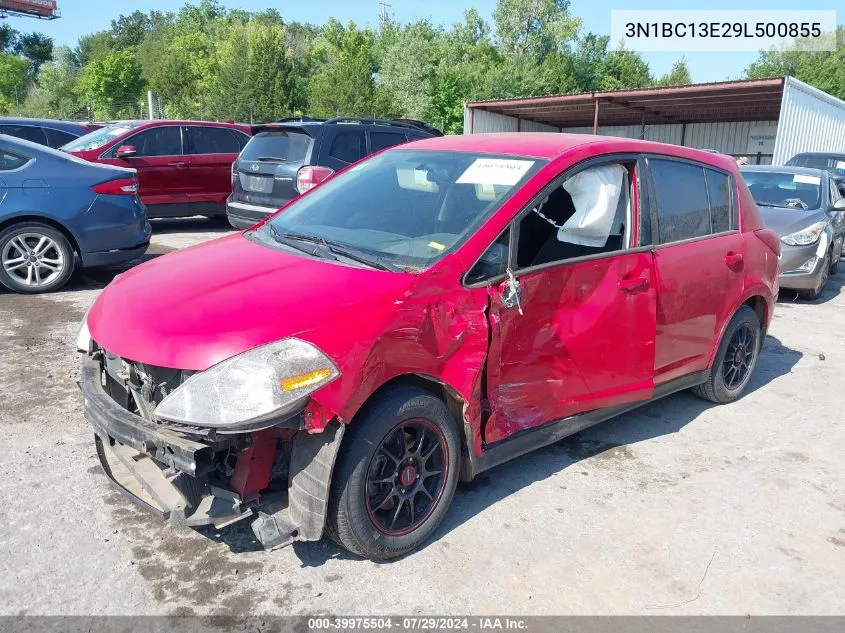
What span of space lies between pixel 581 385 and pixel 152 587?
2169mm

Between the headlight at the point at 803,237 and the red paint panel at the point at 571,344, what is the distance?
17.6 ft

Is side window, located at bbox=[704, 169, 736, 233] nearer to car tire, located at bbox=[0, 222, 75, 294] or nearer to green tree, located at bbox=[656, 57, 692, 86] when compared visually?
car tire, located at bbox=[0, 222, 75, 294]

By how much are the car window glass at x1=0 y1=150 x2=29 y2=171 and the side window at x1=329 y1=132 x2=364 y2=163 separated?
12.1 ft

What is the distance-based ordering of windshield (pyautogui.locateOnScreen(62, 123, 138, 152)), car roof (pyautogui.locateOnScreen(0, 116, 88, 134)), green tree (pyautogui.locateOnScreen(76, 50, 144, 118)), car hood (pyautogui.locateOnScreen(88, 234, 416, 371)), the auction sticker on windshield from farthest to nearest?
green tree (pyautogui.locateOnScreen(76, 50, 144, 118))
car roof (pyautogui.locateOnScreen(0, 116, 88, 134))
windshield (pyautogui.locateOnScreen(62, 123, 138, 152))
the auction sticker on windshield
car hood (pyautogui.locateOnScreen(88, 234, 416, 371))

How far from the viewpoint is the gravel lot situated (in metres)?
2.74

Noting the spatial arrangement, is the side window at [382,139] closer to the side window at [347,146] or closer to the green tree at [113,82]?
the side window at [347,146]

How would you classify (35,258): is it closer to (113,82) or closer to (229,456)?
(229,456)

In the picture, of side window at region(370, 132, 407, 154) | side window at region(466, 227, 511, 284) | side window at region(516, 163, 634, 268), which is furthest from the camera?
side window at region(370, 132, 407, 154)

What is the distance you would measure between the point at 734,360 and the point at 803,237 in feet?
14.1

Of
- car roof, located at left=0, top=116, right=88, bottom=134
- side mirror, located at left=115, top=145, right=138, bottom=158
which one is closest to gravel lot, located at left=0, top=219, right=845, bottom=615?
side mirror, located at left=115, top=145, right=138, bottom=158

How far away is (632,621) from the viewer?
8.76 ft

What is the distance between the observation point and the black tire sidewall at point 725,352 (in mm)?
4727

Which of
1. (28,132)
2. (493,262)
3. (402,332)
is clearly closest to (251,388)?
(402,332)

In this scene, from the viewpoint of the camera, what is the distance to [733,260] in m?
4.54
